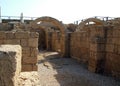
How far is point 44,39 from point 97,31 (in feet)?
64.8

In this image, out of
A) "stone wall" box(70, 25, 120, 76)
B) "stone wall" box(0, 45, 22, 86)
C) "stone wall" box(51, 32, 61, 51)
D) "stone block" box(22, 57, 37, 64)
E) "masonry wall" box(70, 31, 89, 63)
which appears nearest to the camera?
"stone wall" box(0, 45, 22, 86)

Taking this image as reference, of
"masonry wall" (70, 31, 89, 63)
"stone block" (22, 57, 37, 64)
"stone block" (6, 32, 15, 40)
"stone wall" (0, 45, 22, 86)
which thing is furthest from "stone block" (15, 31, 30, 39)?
"masonry wall" (70, 31, 89, 63)

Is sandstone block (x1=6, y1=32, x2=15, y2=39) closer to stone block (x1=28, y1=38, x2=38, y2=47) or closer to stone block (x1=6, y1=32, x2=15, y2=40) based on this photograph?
stone block (x1=6, y1=32, x2=15, y2=40)

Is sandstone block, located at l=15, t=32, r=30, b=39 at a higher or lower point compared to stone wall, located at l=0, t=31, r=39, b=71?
higher

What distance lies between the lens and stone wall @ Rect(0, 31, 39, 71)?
7461 millimetres

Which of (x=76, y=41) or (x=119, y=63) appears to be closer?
(x=119, y=63)

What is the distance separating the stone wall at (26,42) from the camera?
7.46m

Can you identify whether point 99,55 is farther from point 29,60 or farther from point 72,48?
point 72,48

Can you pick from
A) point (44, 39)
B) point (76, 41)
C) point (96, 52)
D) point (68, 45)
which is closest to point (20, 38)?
point (96, 52)

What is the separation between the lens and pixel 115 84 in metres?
9.22

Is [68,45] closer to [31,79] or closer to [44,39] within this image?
[44,39]

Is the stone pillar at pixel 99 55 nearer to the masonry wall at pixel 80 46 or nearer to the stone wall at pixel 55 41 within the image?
the masonry wall at pixel 80 46

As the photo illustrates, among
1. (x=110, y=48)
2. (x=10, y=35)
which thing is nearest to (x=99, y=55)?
(x=110, y=48)

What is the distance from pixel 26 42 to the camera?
7512 mm
